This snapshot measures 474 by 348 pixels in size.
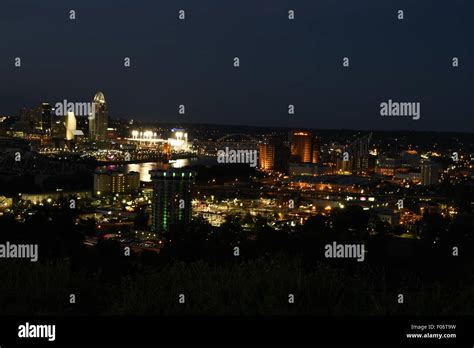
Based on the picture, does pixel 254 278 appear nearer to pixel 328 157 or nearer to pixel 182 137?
pixel 328 157

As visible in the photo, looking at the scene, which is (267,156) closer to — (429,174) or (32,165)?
(429,174)

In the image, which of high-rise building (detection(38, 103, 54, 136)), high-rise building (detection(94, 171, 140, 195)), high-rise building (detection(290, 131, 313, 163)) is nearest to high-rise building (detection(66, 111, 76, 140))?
high-rise building (detection(38, 103, 54, 136))

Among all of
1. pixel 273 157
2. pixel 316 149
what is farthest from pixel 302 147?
pixel 273 157

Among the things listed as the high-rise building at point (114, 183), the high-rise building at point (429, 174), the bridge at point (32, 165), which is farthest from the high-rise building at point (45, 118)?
the high-rise building at point (429, 174)

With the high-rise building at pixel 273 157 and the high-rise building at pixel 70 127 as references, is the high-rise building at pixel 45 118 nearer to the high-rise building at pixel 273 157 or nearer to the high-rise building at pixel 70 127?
the high-rise building at pixel 70 127

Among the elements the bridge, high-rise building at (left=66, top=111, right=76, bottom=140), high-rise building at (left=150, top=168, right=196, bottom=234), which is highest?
high-rise building at (left=66, top=111, right=76, bottom=140)

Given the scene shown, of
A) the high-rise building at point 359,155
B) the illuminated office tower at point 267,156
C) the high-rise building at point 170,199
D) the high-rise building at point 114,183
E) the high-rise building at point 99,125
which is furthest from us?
the high-rise building at point 99,125

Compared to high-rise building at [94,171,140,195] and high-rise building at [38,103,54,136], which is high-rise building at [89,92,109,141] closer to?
high-rise building at [38,103,54,136]

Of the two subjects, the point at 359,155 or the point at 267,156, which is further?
the point at 267,156
